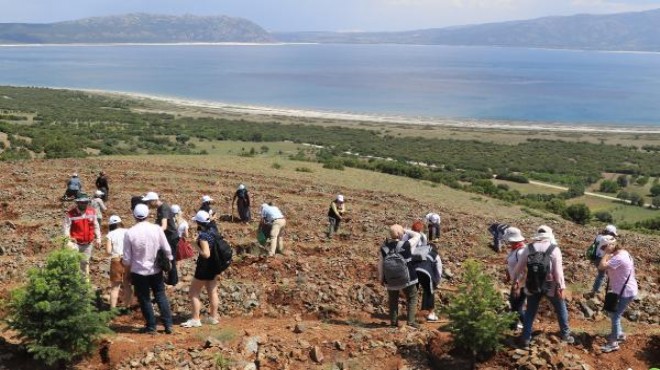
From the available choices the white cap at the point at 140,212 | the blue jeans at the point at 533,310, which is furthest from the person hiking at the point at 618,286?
the white cap at the point at 140,212

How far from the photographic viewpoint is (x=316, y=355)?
7.75 metres

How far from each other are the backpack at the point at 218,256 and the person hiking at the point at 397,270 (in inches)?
83.5

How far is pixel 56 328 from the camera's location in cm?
677

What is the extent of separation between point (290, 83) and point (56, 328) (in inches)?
6802

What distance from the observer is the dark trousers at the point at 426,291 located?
923 centimetres

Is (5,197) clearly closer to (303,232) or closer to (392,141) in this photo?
(303,232)

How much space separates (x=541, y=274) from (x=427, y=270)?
1915 mm

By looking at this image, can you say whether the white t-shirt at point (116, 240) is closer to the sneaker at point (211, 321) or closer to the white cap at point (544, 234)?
the sneaker at point (211, 321)

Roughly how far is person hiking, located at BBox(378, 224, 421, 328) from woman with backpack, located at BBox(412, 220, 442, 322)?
200 mm

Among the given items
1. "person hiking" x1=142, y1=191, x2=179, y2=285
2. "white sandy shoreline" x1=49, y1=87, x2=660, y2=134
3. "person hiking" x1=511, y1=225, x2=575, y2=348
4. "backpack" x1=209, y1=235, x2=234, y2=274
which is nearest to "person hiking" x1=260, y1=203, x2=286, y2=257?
"person hiking" x1=142, y1=191, x2=179, y2=285

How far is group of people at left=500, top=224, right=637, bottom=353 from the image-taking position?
7.67 meters

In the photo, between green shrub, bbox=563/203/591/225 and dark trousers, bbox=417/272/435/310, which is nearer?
dark trousers, bbox=417/272/435/310

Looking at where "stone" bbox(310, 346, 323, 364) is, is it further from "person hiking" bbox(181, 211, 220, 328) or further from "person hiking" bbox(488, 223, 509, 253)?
"person hiking" bbox(488, 223, 509, 253)

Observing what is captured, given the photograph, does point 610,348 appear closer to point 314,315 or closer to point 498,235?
point 314,315
